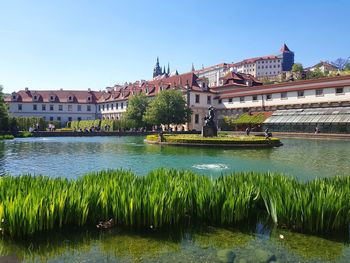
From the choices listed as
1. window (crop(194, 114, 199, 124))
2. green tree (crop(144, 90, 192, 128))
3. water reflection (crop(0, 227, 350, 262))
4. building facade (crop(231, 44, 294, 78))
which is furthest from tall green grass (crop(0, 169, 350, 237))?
building facade (crop(231, 44, 294, 78))

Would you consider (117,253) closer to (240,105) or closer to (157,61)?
(240,105)

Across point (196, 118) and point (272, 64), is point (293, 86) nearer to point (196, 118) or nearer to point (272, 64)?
point (196, 118)

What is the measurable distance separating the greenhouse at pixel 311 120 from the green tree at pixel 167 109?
15.0 m

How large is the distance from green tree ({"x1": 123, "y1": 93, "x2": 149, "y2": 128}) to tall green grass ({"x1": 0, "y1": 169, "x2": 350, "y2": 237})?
198ft

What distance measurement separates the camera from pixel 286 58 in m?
170

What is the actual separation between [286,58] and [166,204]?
176039 mm

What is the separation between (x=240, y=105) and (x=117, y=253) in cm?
6637

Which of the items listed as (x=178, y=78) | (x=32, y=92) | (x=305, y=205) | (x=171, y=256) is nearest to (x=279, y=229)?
(x=305, y=205)

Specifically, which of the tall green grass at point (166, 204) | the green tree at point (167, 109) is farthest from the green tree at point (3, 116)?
the tall green grass at point (166, 204)

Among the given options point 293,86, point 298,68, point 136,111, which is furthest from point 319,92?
point 298,68

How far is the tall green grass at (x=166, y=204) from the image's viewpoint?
21.3 feet

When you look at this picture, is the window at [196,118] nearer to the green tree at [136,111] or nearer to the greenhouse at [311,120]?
the green tree at [136,111]

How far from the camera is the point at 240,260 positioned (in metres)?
5.77

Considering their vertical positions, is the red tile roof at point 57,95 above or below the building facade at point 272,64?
below
